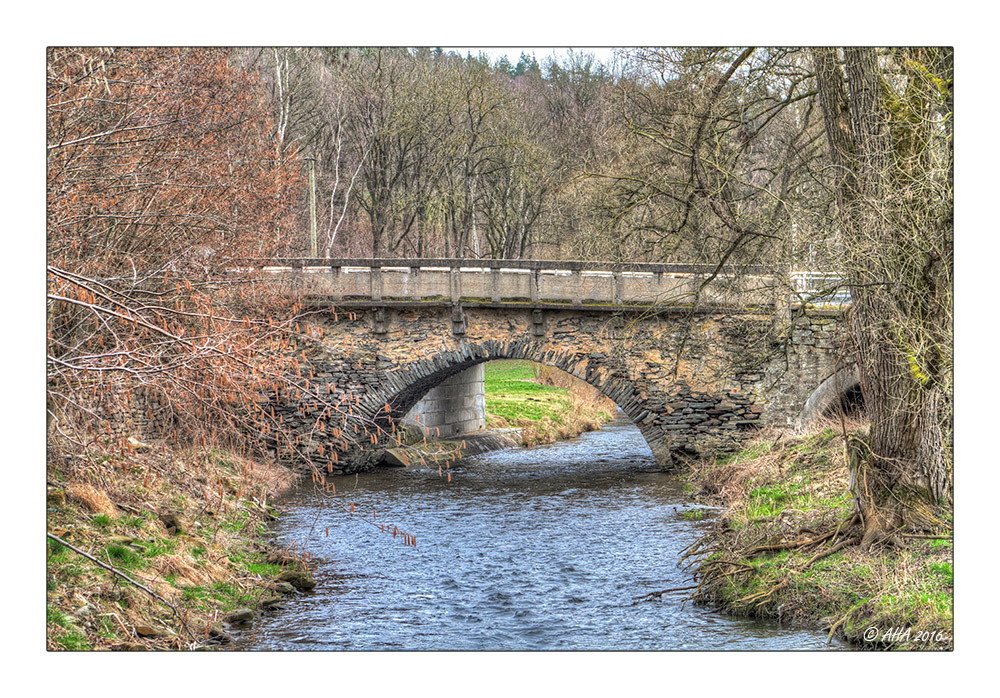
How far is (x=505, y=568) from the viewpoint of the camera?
12492 mm

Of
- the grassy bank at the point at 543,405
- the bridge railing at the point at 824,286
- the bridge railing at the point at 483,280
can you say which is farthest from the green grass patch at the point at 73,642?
the grassy bank at the point at 543,405

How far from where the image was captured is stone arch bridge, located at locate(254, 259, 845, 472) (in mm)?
18172

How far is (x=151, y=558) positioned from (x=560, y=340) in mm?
10486

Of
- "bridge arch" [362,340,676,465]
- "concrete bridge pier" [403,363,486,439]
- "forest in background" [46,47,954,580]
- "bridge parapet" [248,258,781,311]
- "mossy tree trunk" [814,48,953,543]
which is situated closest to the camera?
"forest in background" [46,47,954,580]

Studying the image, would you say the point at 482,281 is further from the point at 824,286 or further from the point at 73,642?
the point at 73,642

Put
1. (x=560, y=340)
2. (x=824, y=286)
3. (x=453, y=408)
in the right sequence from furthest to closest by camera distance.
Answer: (x=453, y=408)
(x=560, y=340)
(x=824, y=286)

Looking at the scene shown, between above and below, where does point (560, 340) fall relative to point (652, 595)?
above

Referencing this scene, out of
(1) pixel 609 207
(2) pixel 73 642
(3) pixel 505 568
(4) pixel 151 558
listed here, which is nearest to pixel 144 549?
(4) pixel 151 558

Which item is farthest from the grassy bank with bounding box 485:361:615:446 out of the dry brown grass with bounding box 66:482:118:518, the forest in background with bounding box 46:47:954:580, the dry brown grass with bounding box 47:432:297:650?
the dry brown grass with bounding box 66:482:118:518

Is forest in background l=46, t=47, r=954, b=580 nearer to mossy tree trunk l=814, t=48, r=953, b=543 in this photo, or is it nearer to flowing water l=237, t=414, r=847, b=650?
mossy tree trunk l=814, t=48, r=953, b=543

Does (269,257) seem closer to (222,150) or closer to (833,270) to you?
(222,150)

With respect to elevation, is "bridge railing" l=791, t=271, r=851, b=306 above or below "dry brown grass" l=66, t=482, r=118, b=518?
above

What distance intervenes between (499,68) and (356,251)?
10.3 m

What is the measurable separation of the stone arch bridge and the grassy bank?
635cm
